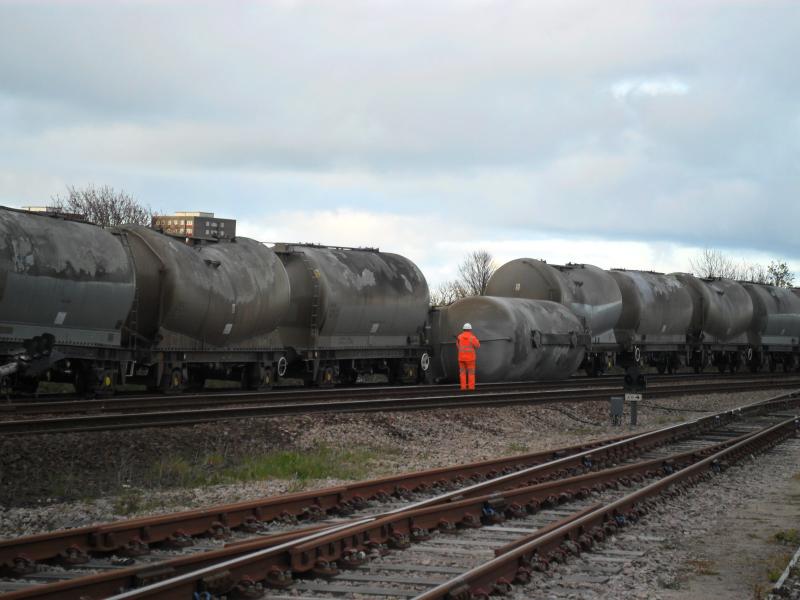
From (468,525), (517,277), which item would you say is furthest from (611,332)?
(468,525)

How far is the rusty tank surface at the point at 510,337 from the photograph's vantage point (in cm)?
2930

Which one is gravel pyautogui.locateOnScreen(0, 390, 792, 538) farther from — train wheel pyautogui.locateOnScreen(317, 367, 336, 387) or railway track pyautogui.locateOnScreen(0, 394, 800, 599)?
train wheel pyautogui.locateOnScreen(317, 367, 336, 387)

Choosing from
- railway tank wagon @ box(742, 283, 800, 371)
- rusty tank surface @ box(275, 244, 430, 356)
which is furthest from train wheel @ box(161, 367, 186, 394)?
railway tank wagon @ box(742, 283, 800, 371)

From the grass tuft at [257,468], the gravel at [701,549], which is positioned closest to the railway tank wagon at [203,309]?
the grass tuft at [257,468]

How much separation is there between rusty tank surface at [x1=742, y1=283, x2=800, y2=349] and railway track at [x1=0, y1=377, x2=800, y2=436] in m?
17.7

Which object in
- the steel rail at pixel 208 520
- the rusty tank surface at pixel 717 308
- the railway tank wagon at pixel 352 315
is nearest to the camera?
the steel rail at pixel 208 520

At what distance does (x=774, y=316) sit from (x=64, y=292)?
3764 cm

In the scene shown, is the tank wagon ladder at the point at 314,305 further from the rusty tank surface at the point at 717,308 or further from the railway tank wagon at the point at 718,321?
the rusty tank surface at the point at 717,308

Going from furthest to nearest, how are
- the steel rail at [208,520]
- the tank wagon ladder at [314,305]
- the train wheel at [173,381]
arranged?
the tank wagon ladder at [314,305], the train wheel at [173,381], the steel rail at [208,520]

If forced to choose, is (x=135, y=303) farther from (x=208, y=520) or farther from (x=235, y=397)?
(x=208, y=520)

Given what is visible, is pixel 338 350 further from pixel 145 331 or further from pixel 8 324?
pixel 8 324

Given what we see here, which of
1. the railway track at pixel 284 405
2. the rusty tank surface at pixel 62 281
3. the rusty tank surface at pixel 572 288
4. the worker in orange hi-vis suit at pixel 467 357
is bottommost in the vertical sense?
the railway track at pixel 284 405

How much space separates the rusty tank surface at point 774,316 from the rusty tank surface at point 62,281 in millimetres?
34495

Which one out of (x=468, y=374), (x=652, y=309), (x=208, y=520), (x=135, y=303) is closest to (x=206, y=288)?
(x=135, y=303)
